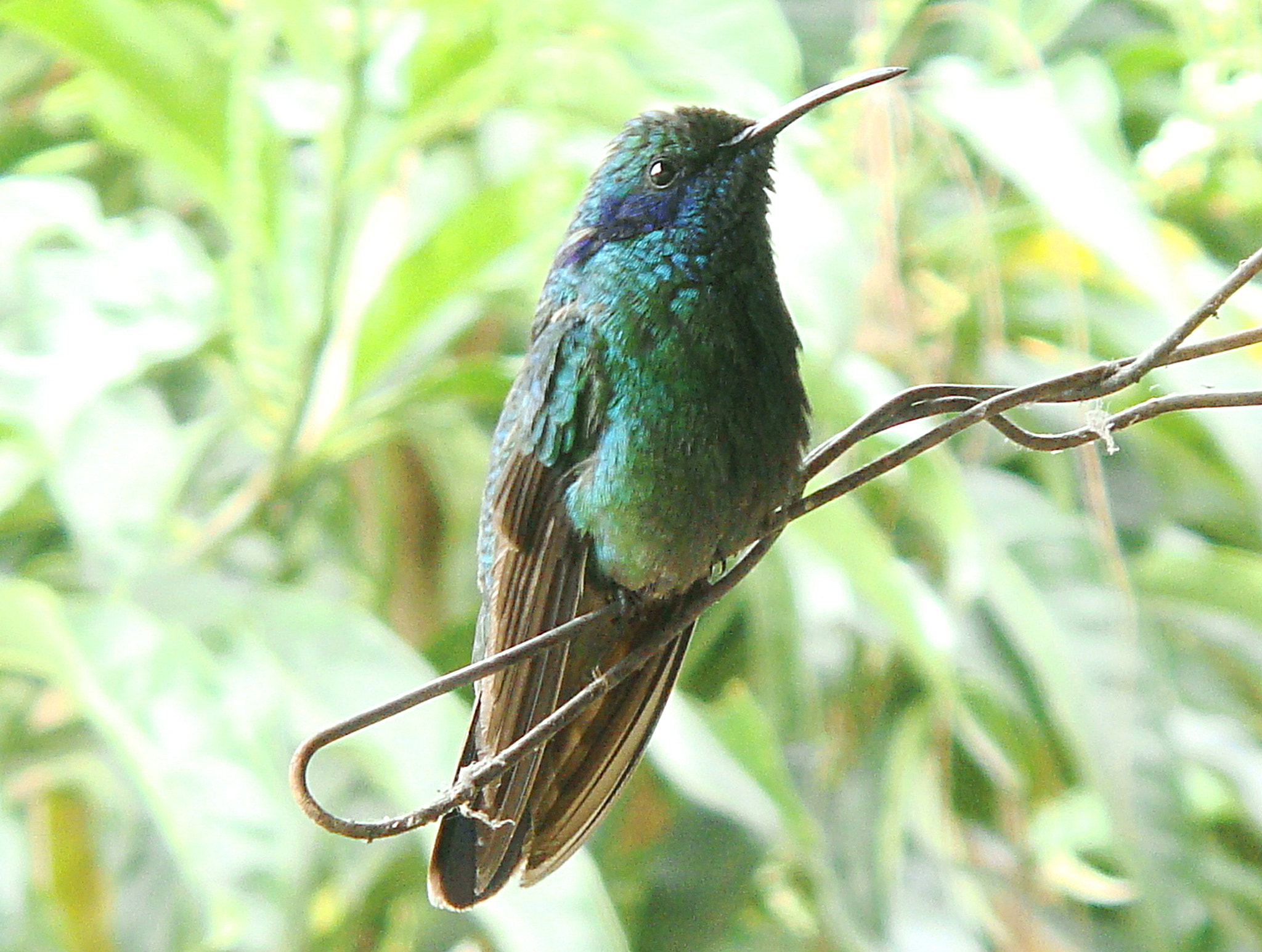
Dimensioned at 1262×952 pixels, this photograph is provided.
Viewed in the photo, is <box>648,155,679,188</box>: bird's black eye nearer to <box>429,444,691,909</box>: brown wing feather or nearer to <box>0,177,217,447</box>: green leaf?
<box>429,444,691,909</box>: brown wing feather

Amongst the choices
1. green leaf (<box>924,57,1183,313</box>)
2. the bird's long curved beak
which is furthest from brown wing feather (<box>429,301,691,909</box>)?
green leaf (<box>924,57,1183,313</box>)

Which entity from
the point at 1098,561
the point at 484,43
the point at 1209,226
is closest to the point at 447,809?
the point at 484,43

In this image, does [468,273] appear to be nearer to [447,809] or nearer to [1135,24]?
[447,809]

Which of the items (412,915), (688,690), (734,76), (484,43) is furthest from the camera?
(688,690)

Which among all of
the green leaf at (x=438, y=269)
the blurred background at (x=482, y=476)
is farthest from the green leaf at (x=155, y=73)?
the green leaf at (x=438, y=269)

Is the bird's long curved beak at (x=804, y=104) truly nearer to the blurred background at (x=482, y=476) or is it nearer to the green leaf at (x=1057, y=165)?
the blurred background at (x=482, y=476)

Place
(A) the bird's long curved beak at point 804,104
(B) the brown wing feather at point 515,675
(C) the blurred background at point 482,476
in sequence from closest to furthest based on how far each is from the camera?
(A) the bird's long curved beak at point 804,104, (B) the brown wing feather at point 515,675, (C) the blurred background at point 482,476

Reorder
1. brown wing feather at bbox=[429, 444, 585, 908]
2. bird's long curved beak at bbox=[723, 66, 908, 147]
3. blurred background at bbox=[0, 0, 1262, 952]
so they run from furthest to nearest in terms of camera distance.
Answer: blurred background at bbox=[0, 0, 1262, 952]
brown wing feather at bbox=[429, 444, 585, 908]
bird's long curved beak at bbox=[723, 66, 908, 147]
